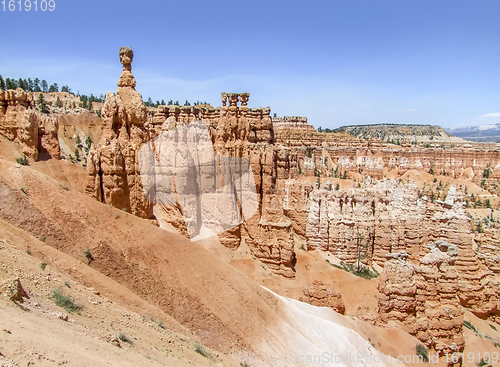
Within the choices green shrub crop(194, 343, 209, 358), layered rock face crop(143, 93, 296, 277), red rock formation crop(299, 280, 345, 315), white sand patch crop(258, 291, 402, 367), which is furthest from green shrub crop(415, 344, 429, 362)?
green shrub crop(194, 343, 209, 358)

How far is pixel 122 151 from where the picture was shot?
1691 centimetres

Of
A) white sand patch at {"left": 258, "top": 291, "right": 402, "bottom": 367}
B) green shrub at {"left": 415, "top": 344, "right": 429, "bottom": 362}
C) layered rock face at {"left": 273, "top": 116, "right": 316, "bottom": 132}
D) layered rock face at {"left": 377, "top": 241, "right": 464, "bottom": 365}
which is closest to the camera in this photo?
white sand patch at {"left": 258, "top": 291, "right": 402, "bottom": 367}

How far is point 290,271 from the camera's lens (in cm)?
2241

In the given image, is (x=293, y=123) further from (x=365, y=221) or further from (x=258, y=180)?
(x=258, y=180)

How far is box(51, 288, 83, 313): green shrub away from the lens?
7.94 metres

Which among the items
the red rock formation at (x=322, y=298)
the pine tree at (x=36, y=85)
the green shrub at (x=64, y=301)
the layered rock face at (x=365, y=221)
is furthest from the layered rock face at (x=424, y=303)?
the pine tree at (x=36, y=85)

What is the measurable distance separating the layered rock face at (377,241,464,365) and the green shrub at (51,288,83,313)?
1456cm

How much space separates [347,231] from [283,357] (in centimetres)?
1550

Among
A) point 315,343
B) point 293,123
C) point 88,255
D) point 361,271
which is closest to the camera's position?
point 88,255

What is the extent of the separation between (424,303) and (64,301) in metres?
17.0

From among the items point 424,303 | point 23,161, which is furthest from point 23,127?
point 424,303

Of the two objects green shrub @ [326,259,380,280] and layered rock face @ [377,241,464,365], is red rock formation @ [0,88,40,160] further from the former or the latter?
green shrub @ [326,259,380,280]

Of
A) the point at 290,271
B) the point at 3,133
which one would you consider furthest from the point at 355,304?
the point at 3,133

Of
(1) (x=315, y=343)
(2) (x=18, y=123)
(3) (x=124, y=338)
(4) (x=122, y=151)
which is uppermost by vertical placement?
(2) (x=18, y=123)
